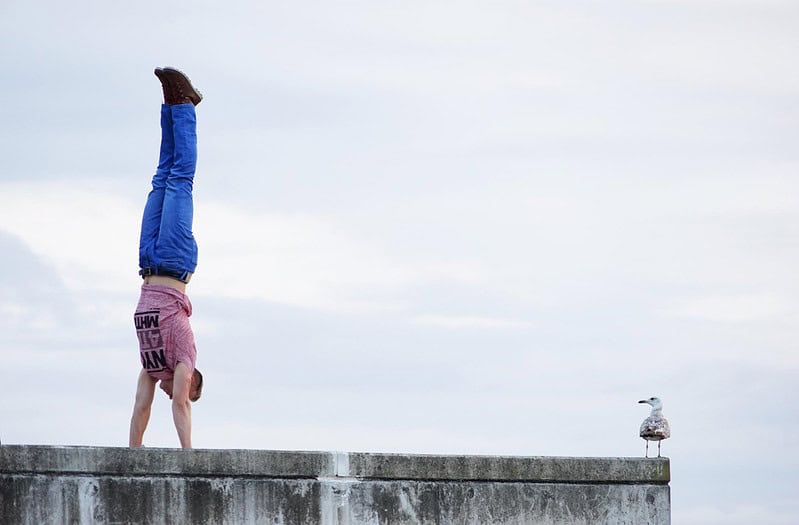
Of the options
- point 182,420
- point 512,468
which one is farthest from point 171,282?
point 512,468

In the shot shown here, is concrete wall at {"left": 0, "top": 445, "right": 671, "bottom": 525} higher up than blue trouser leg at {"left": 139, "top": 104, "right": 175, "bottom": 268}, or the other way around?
blue trouser leg at {"left": 139, "top": 104, "right": 175, "bottom": 268}

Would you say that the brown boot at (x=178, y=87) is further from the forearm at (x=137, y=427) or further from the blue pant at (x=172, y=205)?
the forearm at (x=137, y=427)

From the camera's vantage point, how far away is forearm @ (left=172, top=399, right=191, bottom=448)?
34.5 ft

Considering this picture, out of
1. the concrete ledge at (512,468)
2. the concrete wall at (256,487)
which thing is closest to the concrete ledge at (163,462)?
the concrete wall at (256,487)

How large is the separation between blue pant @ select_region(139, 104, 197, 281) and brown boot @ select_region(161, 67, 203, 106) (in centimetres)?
6

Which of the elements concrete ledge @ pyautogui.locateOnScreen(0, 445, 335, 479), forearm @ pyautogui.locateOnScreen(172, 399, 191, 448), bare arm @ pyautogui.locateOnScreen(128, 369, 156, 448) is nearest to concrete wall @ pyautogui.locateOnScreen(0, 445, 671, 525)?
concrete ledge @ pyautogui.locateOnScreen(0, 445, 335, 479)

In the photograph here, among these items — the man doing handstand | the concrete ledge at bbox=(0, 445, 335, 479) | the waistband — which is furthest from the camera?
the waistband

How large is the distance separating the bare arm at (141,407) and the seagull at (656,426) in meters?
3.99

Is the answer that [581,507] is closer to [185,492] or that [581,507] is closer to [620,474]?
[620,474]

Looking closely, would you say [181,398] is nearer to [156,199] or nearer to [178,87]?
[156,199]

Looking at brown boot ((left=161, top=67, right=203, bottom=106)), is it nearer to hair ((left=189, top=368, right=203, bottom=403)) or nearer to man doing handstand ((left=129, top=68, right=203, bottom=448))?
man doing handstand ((left=129, top=68, right=203, bottom=448))

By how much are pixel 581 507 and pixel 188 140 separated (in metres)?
4.40

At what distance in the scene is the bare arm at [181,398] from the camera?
34.7 feet

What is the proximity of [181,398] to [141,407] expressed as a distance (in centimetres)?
37
